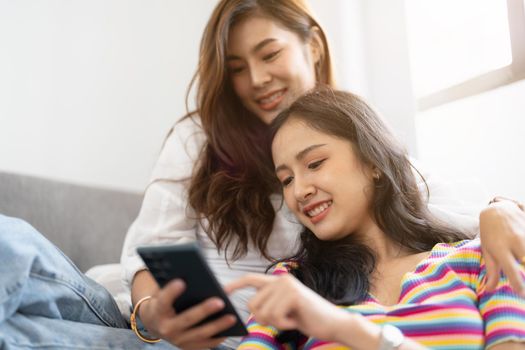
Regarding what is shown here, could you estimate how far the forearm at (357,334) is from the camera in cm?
69

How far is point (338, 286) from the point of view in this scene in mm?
943

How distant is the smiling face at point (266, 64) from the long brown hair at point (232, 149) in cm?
3

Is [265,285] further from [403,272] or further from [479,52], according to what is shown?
[479,52]

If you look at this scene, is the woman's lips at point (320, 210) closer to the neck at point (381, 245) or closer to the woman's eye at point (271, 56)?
the neck at point (381, 245)

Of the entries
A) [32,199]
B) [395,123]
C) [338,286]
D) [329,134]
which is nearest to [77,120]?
[32,199]

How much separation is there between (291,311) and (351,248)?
1.22ft

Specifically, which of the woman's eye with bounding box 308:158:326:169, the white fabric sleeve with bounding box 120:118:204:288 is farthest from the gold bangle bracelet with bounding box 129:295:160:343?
the woman's eye with bounding box 308:158:326:169

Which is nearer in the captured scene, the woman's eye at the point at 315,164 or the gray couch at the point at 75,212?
the woman's eye at the point at 315,164

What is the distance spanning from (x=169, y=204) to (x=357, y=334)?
0.71m

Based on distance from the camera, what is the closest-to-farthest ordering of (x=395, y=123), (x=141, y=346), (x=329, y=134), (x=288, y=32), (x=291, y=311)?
(x=291, y=311)
(x=141, y=346)
(x=329, y=134)
(x=288, y=32)
(x=395, y=123)

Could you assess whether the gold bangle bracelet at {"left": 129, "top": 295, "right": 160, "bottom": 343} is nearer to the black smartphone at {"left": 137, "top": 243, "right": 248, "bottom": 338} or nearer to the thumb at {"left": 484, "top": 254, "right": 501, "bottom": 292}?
the black smartphone at {"left": 137, "top": 243, "right": 248, "bottom": 338}

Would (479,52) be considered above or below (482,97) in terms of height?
above

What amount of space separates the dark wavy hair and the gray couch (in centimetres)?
82

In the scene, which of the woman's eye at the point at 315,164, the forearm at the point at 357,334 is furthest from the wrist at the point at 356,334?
the woman's eye at the point at 315,164
